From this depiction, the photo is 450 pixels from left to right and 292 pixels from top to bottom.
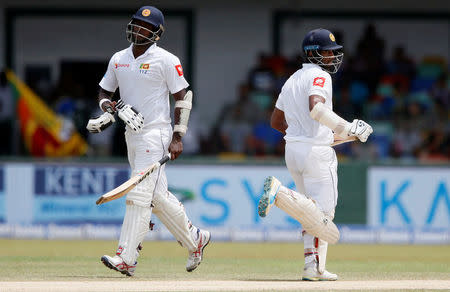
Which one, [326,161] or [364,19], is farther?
[364,19]

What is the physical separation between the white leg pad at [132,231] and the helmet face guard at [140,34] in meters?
1.30

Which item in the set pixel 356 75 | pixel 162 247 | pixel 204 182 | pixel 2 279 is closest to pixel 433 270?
pixel 2 279

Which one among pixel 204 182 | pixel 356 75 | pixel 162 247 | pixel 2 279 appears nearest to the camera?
pixel 2 279

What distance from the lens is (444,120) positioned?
17750 millimetres

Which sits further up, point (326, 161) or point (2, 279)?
point (326, 161)

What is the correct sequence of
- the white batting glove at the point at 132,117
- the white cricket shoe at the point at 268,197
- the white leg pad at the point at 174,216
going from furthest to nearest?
1. the white leg pad at the point at 174,216
2. the white batting glove at the point at 132,117
3. the white cricket shoe at the point at 268,197

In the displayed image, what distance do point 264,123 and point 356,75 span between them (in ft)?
7.70

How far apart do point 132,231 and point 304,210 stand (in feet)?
4.49

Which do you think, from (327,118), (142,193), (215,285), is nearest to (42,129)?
(142,193)

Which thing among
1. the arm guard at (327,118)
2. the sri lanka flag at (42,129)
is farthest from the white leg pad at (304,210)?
the sri lanka flag at (42,129)

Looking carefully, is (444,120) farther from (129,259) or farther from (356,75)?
(129,259)

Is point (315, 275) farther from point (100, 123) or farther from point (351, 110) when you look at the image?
point (351, 110)

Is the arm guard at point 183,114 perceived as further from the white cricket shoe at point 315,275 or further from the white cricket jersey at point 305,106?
the white cricket shoe at point 315,275

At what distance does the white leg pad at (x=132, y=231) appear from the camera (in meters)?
7.81
